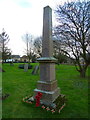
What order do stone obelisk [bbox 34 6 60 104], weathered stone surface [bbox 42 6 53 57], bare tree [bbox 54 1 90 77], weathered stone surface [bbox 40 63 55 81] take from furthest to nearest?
bare tree [bbox 54 1 90 77] → weathered stone surface [bbox 42 6 53 57] → weathered stone surface [bbox 40 63 55 81] → stone obelisk [bbox 34 6 60 104]

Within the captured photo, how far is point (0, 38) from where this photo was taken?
22219 millimetres

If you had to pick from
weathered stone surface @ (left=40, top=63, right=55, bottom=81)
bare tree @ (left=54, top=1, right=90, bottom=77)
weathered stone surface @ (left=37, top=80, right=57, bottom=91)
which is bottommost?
weathered stone surface @ (left=37, top=80, right=57, bottom=91)

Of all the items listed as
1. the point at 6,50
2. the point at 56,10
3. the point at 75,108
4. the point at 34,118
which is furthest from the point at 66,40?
the point at 6,50

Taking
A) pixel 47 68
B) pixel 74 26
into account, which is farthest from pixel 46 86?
pixel 74 26

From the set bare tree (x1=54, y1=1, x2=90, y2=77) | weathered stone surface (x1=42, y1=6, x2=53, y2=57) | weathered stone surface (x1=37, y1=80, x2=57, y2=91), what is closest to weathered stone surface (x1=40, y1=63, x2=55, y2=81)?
weathered stone surface (x1=37, y1=80, x2=57, y2=91)

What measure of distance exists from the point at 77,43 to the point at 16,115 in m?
8.59

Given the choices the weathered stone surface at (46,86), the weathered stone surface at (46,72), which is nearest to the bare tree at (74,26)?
the weathered stone surface at (46,72)

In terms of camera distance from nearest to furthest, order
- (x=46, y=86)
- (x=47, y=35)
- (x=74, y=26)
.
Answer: (x=46, y=86)
(x=47, y=35)
(x=74, y=26)

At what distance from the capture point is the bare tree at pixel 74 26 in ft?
27.5

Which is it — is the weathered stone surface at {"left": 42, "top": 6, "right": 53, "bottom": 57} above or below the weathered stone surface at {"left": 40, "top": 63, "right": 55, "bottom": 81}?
above

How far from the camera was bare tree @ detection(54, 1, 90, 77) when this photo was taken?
8391 millimetres

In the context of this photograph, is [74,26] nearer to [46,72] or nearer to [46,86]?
[46,72]

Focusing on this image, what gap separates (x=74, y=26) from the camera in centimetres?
910

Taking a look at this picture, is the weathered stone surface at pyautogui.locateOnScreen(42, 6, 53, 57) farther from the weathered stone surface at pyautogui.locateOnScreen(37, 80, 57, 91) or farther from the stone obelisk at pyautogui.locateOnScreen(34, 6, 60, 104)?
A: the weathered stone surface at pyautogui.locateOnScreen(37, 80, 57, 91)
